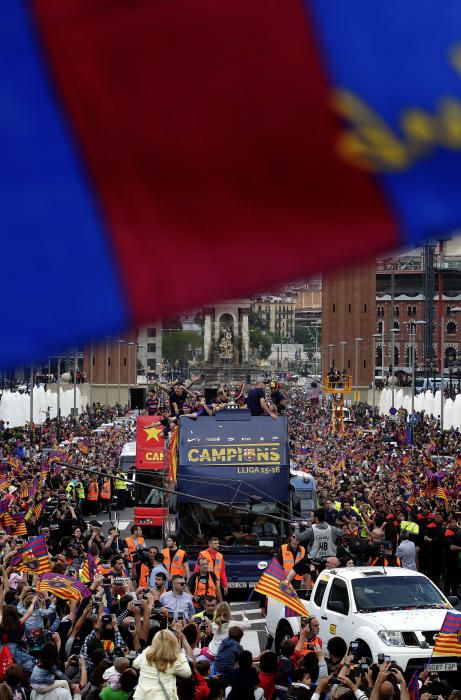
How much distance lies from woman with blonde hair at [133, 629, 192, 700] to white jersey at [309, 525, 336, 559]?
1026 cm

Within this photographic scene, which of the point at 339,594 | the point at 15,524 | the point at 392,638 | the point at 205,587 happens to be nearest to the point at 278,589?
the point at 339,594

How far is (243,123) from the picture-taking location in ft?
11.2

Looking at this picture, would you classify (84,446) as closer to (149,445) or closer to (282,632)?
(149,445)

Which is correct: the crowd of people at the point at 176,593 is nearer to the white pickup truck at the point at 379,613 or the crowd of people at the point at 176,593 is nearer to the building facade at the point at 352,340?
the white pickup truck at the point at 379,613

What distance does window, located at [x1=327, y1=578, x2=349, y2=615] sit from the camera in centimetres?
1456

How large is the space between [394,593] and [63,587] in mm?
3524

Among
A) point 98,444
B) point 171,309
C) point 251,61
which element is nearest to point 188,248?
point 171,309

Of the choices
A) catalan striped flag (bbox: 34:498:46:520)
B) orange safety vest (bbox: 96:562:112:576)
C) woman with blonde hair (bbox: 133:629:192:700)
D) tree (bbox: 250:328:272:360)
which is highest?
tree (bbox: 250:328:272:360)

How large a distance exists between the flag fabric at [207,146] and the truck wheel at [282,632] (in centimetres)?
1213

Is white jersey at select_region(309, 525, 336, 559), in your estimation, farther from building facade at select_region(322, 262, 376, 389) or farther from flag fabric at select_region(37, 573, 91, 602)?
building facade at select_region(322, 262, 376, 389)

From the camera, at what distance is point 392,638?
44.2ft

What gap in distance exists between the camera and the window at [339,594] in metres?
14.6

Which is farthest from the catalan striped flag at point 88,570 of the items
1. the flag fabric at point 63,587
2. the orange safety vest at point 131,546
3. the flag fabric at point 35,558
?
the orange safety vest at point 131,546

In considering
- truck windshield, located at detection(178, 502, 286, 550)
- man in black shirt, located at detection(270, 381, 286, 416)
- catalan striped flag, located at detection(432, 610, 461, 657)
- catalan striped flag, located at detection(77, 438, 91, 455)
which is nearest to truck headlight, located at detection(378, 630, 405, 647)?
catalan striped flag, located at detection(432, 610, 461, 657)
